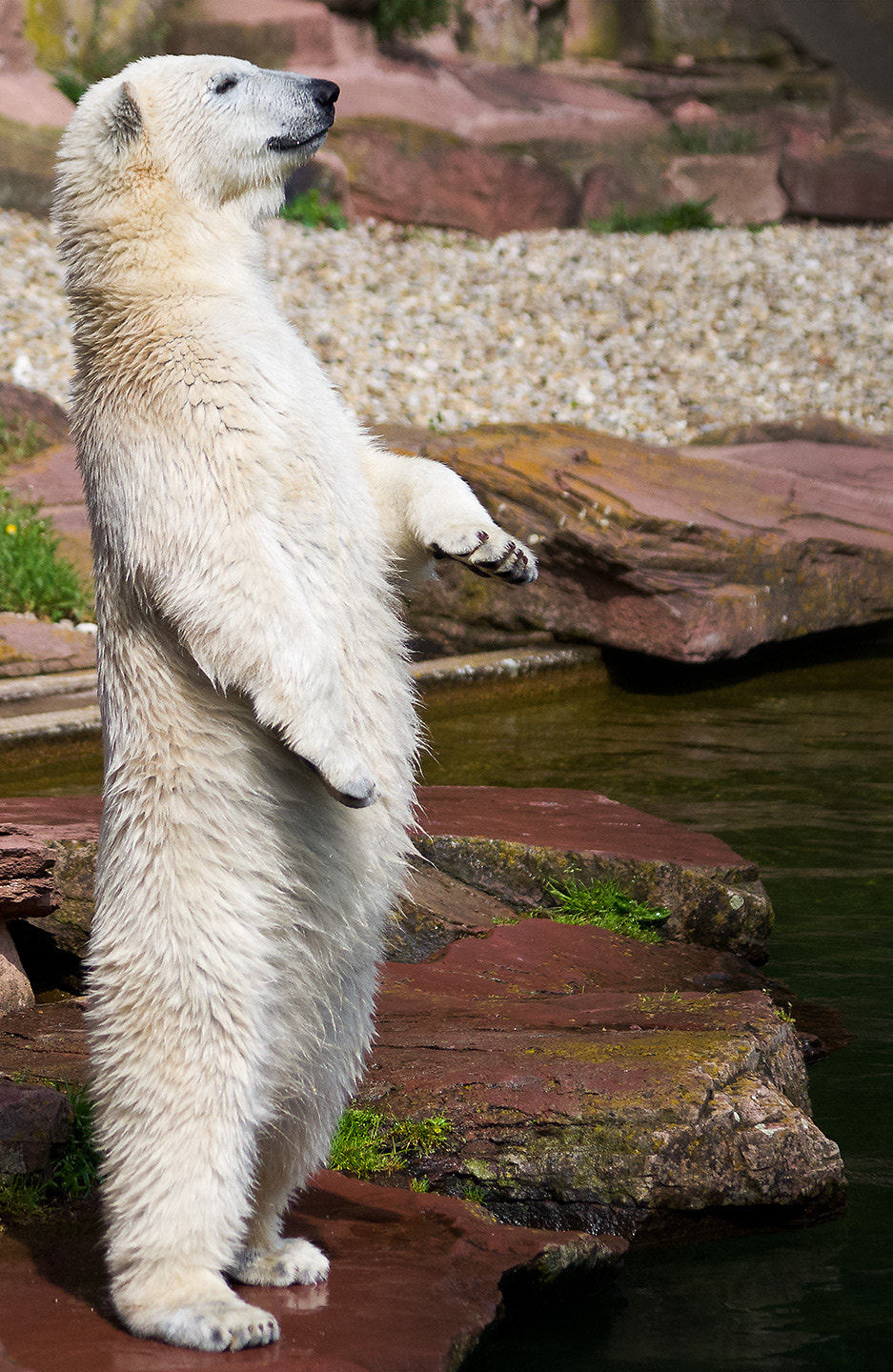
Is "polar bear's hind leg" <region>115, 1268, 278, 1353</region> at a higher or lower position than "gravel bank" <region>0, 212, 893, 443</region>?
lower

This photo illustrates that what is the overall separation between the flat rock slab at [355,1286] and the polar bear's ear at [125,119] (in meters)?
1.97

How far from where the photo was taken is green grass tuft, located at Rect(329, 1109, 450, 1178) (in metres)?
3.07

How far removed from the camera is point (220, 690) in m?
2.42

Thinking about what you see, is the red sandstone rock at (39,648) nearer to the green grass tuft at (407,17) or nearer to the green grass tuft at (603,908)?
the green grass tuft at (603,908)

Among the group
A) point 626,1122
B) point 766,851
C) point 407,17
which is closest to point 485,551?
point 626,1122

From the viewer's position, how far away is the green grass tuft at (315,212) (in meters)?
15.1

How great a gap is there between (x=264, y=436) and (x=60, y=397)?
864 centimetres

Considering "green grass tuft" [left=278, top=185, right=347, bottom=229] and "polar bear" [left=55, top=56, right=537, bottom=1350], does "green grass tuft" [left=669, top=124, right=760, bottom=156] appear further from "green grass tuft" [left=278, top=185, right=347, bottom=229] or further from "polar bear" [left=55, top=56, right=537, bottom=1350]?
"polar bear" [left=55, top=56, right=537, bottom=1350]

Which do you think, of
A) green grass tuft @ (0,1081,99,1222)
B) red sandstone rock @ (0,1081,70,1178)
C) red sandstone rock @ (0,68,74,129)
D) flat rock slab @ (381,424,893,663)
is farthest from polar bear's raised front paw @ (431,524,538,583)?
red sandstone rock @ (0,68,74,129)

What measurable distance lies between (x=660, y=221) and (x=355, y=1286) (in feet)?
50.1

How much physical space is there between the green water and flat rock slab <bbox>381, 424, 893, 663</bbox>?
33 cm

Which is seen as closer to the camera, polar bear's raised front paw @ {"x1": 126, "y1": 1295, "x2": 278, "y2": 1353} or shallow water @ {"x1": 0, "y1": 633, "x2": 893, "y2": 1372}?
polar bear's raised front paw @ {"x1": 126, "y1": 1295, "x2": 278, "y2": 1353}


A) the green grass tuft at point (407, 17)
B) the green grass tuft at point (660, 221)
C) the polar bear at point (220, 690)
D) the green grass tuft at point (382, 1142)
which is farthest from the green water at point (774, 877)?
the green grass tuft at point (407, 17)

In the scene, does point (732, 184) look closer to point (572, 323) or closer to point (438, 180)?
point (438, 180)
